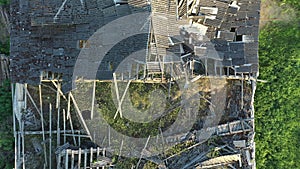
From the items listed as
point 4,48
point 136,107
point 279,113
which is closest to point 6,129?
point 4,48

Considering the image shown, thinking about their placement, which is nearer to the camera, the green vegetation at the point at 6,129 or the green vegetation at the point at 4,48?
the green vegetation at the point at 6,129

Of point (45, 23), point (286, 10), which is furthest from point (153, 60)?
point (286, 10)

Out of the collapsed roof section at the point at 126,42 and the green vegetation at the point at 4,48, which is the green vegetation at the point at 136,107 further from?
the green vegetation at the point at 4,48

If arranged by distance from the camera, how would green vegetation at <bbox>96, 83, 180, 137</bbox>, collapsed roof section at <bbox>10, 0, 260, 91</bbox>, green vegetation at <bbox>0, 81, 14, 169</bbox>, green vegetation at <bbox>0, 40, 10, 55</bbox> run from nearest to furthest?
1. collapsed roof section at <bbox>10, 0, 260, 91</bbox>
2. green vegetation at <bbox>96, 83, 180, 137</bbox>
3. green vegetation at <bbox>0, 81, 14, 169</bbox>
4. green vegetation at <bbox>0, 40, 10, 55</bbox>

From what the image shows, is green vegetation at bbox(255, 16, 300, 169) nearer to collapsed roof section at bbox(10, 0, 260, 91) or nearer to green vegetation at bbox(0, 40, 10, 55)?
collapsed roof section at bbox(10, 0, 260, 91)

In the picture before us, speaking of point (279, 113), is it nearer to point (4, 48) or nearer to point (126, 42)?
point (126, 42)

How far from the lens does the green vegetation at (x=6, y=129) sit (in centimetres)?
1856

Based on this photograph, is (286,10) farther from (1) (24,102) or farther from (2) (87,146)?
(1) (24,102)

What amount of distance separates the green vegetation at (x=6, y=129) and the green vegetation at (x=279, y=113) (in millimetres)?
11386

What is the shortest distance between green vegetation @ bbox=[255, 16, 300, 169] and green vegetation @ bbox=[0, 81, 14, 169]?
448 inches

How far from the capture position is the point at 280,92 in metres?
18.8

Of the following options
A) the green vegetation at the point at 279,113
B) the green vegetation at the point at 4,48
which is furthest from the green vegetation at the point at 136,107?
the green vegetation at the point at 4,48

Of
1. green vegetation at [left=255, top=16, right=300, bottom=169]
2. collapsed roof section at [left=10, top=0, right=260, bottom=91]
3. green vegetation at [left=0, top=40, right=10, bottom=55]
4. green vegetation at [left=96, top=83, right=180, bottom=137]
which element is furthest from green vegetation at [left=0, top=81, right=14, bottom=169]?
green vegetation at [left=255, top=16, right=300, bottom=169]

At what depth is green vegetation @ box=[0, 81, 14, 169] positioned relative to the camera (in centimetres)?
1856
